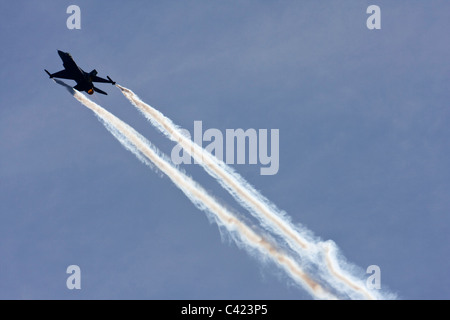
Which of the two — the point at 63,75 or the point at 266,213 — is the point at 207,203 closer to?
the point at 266,213

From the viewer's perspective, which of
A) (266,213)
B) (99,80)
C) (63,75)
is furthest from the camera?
(99,80)

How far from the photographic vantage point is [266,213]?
104 m

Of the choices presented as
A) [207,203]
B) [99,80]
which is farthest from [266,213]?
[99,80]

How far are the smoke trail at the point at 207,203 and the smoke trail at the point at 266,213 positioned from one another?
1.88 meters

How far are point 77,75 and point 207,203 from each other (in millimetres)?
27529

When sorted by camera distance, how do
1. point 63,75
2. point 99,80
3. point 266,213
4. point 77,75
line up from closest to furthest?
point 266,213, point 77,75, point 63,75, point 99,80

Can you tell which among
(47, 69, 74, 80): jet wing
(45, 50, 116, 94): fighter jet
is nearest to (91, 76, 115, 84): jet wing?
(45, 50, 116, 94): fighter jet

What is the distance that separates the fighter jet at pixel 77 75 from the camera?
115m

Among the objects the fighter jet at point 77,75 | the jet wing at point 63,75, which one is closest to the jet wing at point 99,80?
the fighter jet at point 77,75

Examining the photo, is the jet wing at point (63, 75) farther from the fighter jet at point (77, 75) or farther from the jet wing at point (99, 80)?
the jet wing at point (99, 80)

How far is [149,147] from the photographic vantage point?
4348 inches

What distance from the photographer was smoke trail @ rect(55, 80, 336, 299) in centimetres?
9969
